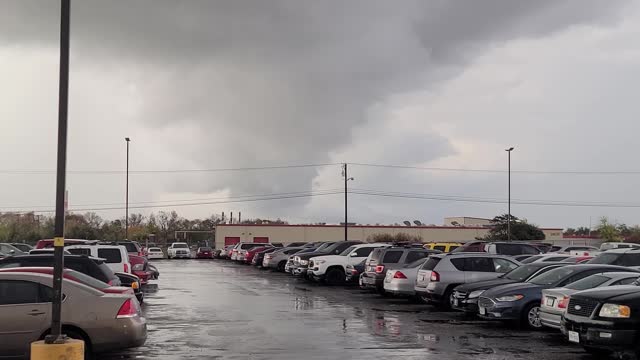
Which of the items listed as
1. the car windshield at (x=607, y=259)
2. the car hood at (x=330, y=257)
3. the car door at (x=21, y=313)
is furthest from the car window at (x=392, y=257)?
the car door at (x=21, y=313)

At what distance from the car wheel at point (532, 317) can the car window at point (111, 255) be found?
38.5 ft

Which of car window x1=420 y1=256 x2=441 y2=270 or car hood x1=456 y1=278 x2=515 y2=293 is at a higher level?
car window x1=420 y1=256 x2=441 y2=270

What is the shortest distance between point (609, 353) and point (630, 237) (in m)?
88.8

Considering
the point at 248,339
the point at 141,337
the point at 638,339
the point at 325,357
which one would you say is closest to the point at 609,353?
the point at 638,339

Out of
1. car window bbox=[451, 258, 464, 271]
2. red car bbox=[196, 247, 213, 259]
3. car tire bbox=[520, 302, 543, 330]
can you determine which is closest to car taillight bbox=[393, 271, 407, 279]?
car window bbox=[451, 258, 464, 271]

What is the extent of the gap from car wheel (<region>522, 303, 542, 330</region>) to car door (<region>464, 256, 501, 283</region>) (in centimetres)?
388

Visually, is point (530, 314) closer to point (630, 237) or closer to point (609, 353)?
point (609, 353)

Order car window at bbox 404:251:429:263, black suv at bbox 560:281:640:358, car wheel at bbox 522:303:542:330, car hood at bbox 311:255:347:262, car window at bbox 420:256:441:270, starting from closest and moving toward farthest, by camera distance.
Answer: black suv at bbox 560:281:640:358, car wheel at bbox 522:303:542:330, car window at bbox 420:256:441:270, car window at bbox 404:251:429:263, car hood at bbox 311:255:347:262

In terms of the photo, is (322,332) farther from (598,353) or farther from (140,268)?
(140,268)

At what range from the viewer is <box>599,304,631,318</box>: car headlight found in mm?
10594

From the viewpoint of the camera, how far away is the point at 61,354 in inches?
324

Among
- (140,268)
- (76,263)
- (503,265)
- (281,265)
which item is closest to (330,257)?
(140,268)

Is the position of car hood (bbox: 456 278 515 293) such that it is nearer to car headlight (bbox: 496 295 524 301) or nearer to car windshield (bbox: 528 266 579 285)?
car windshield (bbox: 528 266 579 285)

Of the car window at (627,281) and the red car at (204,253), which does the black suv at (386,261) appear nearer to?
the car window at (627,281)
